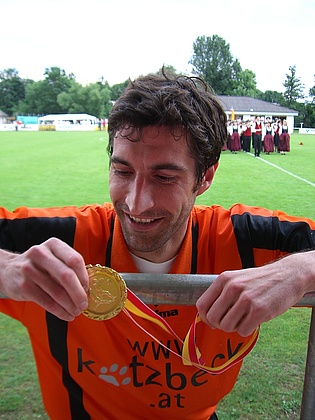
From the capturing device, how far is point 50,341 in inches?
55.4

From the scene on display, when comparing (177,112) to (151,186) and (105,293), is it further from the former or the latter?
(105,293)

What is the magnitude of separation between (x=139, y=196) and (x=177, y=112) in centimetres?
35

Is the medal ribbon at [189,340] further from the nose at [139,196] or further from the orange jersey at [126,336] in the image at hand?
the nose at [139,196]

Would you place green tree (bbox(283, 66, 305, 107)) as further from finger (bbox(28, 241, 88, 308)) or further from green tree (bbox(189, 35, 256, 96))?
finger (bbox(28, 241, 88, 308))

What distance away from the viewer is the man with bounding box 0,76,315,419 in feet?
4.54

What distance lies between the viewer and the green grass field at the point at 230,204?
2.37 metres

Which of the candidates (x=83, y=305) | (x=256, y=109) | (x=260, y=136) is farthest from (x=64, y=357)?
(x=256, y=109)

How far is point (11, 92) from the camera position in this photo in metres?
80.3

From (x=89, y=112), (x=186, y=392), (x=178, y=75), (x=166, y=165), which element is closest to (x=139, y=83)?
(x=178, y=75)

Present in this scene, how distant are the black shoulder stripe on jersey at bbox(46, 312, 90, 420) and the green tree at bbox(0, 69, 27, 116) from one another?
270ft

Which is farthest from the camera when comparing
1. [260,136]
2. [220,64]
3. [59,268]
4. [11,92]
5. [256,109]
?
[11,92]

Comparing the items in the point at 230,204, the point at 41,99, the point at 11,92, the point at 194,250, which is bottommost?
the point at 230,204

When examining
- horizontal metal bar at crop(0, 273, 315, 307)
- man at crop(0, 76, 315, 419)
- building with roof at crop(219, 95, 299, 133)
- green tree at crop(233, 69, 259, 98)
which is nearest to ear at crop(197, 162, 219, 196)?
man at crop(0, 76, 315, 419)

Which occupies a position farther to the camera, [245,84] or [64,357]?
[245,84]
